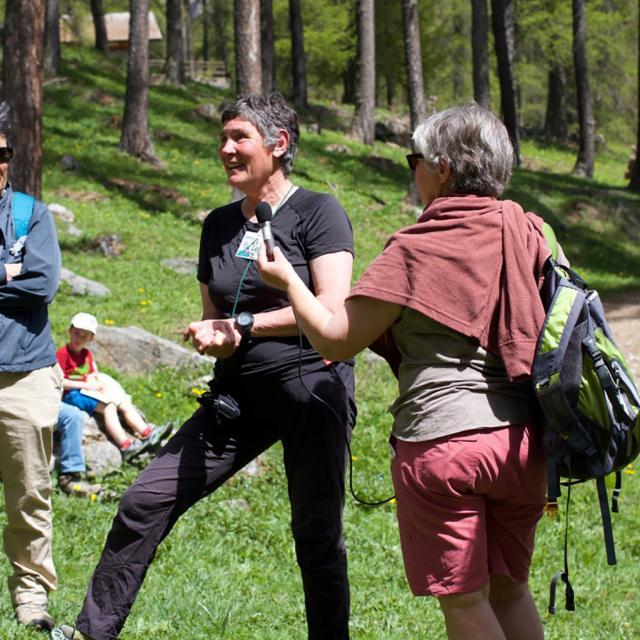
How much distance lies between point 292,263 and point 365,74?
23.4 metres

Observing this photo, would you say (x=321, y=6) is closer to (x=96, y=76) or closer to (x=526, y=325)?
(x=96, y=76)

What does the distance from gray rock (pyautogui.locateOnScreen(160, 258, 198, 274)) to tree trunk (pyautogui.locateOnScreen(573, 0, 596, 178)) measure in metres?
17.8

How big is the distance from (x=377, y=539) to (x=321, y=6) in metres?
39.3

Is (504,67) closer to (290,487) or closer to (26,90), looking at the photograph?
(26,90)

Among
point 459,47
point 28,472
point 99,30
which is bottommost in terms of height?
point 28,472

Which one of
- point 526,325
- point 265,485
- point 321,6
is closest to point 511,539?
point 526,325

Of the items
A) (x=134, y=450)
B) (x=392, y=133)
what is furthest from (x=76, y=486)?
(x=392, y=133)

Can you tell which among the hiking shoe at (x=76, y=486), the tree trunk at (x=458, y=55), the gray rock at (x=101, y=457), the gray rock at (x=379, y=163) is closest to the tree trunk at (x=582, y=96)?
the gray rock at (x=379, y=163)

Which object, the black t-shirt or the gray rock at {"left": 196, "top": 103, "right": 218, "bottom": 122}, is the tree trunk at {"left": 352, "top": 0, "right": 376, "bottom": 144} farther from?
the black t-shirt

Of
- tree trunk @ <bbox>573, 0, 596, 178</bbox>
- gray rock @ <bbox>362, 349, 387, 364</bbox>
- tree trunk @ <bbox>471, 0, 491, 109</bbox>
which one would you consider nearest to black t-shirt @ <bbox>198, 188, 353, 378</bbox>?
gray rock @ <bbox>362, 349, 387, 364</bbox>

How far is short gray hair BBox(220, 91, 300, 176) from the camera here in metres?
3.84

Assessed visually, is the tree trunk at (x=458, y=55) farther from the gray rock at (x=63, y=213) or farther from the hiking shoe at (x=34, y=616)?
the hiking shoe at (x=34, y=616)

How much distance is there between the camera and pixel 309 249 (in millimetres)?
3748

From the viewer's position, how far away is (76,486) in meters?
6.52
